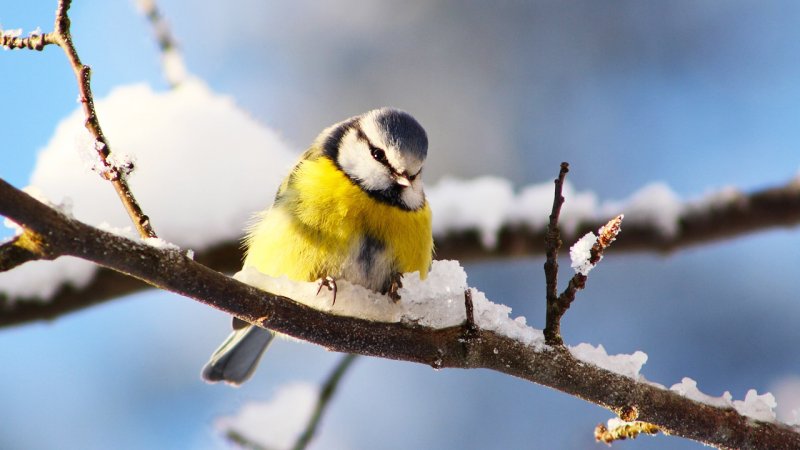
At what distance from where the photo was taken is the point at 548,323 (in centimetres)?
164

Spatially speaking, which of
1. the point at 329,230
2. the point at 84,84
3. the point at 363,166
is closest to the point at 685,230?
the point at 363,166

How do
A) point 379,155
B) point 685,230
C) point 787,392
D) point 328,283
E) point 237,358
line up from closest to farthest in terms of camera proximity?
point 328,283 → point 379,155 → point 237,358 → point 685,230 → point 787,392

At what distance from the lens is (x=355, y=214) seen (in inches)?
89.7

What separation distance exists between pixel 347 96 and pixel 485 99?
34.1 inches

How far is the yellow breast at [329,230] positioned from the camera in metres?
2.20

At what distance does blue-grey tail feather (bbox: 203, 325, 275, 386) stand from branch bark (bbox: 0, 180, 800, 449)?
118 cm

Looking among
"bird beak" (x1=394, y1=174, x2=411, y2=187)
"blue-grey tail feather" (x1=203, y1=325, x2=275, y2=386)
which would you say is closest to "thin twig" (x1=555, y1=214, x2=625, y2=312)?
"bird beak" (x1=394, y1=174, x2=411, y2=187)

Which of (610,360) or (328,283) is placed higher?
(328,283)

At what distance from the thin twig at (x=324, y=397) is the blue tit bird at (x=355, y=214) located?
1.25 ft

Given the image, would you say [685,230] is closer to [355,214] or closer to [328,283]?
[355,214]

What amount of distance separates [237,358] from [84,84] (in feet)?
5.10

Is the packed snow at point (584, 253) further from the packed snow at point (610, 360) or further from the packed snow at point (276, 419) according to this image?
the packed snow at point (276, 419)

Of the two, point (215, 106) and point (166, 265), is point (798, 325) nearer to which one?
point (215, 106)

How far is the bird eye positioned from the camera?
8.17 ft
